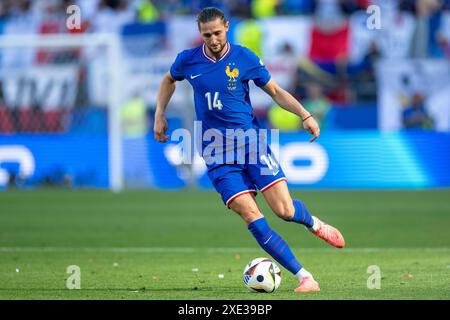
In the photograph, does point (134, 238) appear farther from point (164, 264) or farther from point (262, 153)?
point (262, 153)

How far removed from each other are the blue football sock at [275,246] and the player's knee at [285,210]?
0.72 feet

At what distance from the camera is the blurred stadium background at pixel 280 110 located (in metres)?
22.1

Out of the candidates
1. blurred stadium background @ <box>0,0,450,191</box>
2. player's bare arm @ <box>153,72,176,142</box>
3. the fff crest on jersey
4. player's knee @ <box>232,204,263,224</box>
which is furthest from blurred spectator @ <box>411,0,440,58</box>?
player's knee @ <box>232,204,263,224</box>

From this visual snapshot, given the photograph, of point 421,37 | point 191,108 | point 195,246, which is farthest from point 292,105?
point 421,37

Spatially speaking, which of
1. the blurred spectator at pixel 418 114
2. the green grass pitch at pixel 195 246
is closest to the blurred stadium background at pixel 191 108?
the blurred spectator at pixel 418 114

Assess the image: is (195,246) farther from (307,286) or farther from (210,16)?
(210,16)

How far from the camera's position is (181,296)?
7891 mm

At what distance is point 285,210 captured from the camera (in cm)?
842

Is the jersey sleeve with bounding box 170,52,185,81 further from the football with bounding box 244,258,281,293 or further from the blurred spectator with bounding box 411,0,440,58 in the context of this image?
the blurred spectator with bounding box 411,0,440,58

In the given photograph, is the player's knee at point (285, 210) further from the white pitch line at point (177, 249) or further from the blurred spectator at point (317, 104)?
the blurred spectator at point (317, 104)

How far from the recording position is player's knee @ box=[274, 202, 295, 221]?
8.41 meters

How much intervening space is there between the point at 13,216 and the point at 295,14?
37.3 ft
